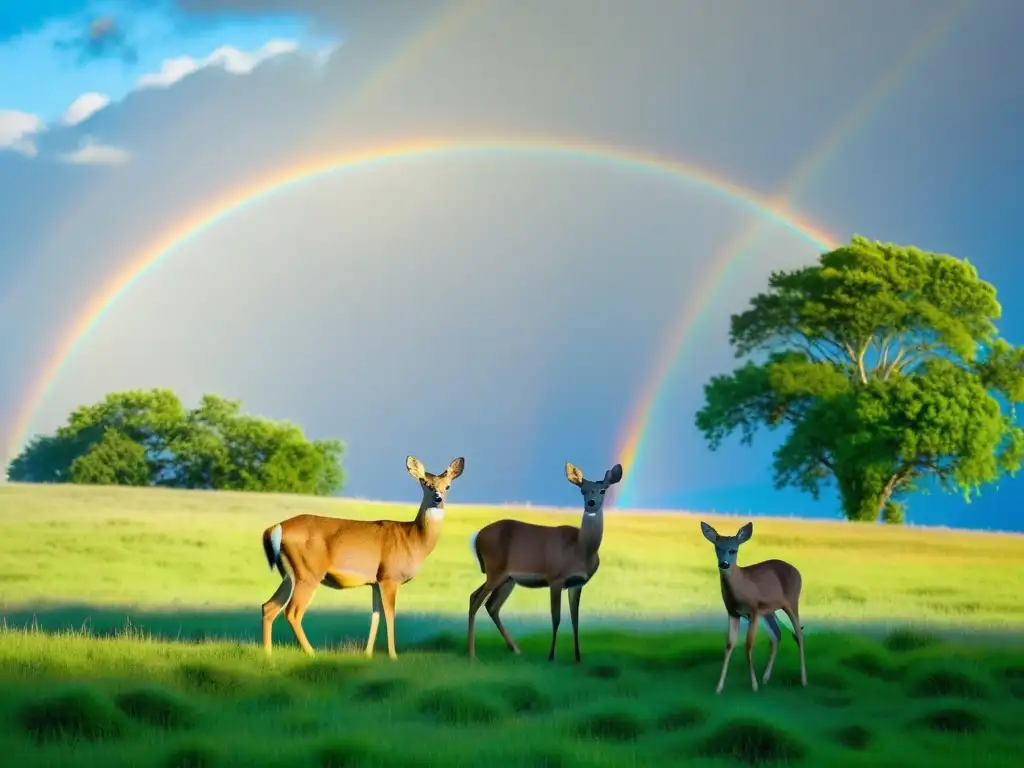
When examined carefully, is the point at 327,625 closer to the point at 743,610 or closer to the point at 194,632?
the point at 194,632

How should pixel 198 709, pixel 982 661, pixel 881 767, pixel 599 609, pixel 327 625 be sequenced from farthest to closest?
pixel 599 609
pixel 327 625
pixel 982 661
pixel 198 709
pixel 881 767

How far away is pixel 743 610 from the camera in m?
16.6

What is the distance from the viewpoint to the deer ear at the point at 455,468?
61.7 feet

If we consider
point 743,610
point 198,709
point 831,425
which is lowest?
point 198,709

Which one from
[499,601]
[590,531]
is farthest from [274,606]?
[590,531]

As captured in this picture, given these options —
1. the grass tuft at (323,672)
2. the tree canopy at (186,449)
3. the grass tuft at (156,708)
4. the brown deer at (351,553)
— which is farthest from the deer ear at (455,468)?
the tree canopy at (186,449)

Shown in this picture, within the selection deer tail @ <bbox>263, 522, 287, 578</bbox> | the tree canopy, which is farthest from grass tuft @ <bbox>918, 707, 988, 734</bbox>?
the tree canopy

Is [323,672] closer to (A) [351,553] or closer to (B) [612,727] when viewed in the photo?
(A) [351,553]

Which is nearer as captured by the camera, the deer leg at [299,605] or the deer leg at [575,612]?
the deer leg at [299,605]

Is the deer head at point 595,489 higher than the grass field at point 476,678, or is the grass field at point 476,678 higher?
the deer head at point 595,489

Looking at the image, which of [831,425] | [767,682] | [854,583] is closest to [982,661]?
[767,682]

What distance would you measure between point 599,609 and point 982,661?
33.0ft

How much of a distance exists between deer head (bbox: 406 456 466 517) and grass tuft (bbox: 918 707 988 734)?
6.92 m

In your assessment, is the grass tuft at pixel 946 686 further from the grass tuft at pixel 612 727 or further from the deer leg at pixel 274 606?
the deer leg at pixel 274 606
